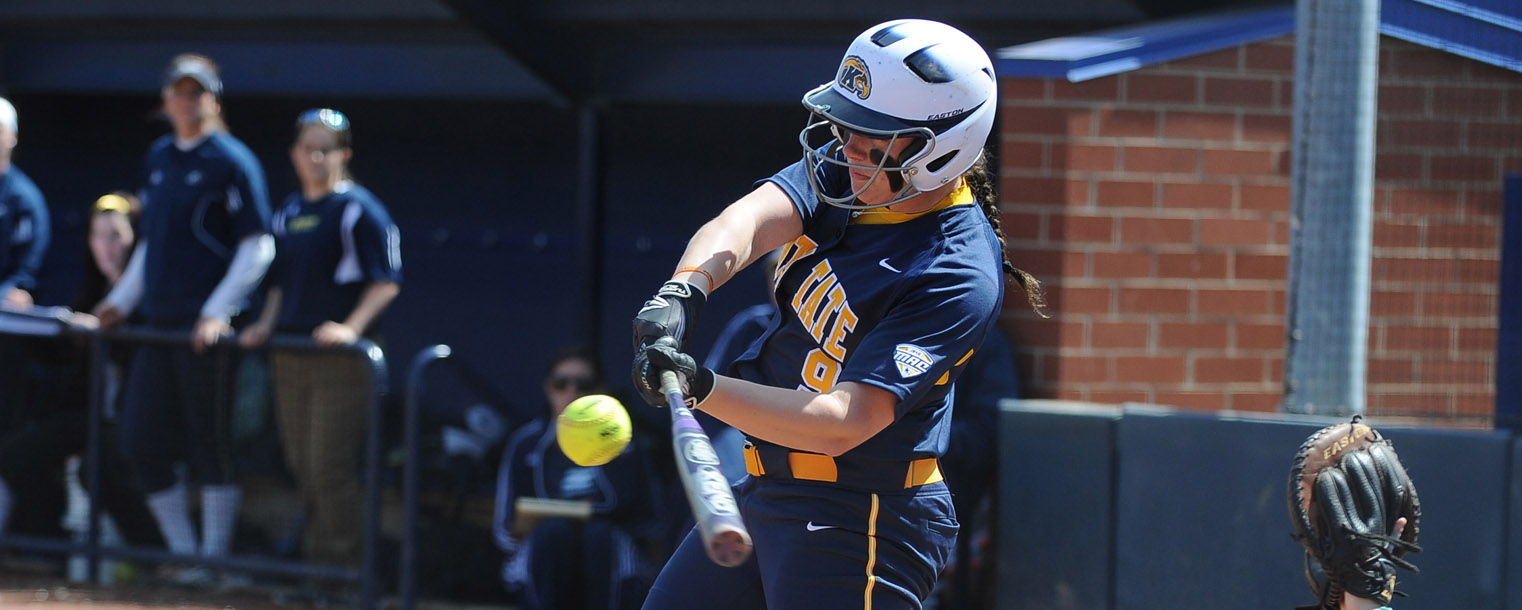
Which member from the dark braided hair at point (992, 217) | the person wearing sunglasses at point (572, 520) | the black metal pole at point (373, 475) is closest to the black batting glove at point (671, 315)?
the dark braided hair at point (992, 217)

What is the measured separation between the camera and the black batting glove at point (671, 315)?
2562 millimetres

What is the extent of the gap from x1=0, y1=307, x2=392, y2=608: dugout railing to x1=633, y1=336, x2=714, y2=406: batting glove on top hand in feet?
11.1

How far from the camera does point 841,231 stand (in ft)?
9.82

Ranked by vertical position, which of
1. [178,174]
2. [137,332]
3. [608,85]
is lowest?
[137,332]

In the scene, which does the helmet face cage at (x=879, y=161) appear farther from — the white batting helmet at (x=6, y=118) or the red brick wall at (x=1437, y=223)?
the white batting helmet at (x=6, y=118)

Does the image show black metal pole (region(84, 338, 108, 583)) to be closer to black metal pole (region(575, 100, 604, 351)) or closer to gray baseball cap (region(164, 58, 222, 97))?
gray baseball cap (region(164, 58, 222, 97))

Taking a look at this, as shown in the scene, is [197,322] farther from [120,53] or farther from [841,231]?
[841,231]

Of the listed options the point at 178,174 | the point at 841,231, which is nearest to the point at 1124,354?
the point at 841,231

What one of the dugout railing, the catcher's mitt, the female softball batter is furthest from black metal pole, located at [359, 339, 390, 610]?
the catcher's mitt

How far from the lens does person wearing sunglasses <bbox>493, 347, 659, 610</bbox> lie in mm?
5699

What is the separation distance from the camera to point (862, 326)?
2916mm

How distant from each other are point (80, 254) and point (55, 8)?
6.36ft

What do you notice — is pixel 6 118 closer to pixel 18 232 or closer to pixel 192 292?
pixel 18 232

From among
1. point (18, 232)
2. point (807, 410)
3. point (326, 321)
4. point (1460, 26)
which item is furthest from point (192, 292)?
point (1460, 26)
